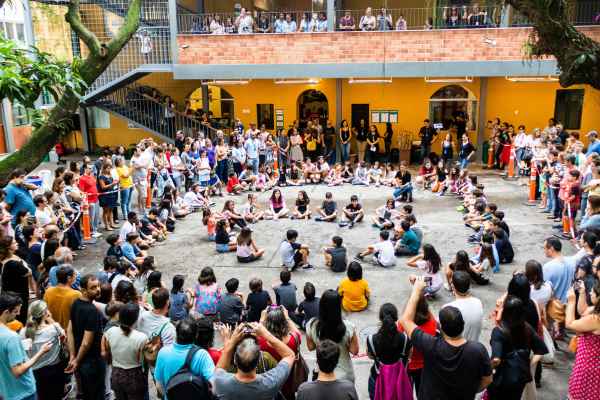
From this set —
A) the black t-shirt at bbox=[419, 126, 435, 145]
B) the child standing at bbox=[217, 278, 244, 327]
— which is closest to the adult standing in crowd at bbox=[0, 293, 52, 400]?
the child standing at bbox=[217, 278, 244, 327]

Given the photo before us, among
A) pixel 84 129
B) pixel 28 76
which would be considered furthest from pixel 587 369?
pixel 84 129

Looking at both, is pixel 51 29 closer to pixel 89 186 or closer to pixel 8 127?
pixel 8 127

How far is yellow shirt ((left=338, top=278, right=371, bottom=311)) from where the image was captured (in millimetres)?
7770

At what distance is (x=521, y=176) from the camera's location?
17641mm

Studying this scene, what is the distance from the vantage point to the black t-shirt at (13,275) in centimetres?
664

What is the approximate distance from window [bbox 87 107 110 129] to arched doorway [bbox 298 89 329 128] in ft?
27.3

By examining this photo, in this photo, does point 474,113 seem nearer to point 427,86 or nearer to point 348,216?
point 427,86

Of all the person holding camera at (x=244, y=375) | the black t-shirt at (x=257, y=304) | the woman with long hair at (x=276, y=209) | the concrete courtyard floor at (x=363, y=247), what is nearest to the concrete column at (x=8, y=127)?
the concrete courtyard floor at (x=363, y=247)

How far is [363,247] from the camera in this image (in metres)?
11.4

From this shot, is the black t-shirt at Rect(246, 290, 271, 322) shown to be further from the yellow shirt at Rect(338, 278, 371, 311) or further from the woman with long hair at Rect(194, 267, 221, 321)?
the yellow shirt at Rect(338, 278, 371, 311)

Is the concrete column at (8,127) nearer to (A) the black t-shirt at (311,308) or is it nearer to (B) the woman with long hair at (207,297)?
(B) the woman with long hair at (207,297)

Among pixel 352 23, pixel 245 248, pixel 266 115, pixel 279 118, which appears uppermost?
pixel 352 23

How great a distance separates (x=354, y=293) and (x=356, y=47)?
12.5m

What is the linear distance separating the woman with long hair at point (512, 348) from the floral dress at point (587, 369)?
0.30 metres
